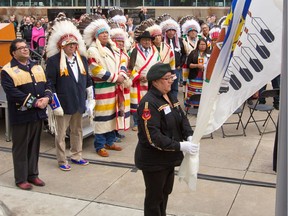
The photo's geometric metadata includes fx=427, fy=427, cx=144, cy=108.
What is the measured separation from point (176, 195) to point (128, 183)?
2.33 ft

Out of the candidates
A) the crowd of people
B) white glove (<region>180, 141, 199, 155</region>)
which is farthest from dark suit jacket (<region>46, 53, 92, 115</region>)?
white glove (<region>180, 141, 199, 155</region>)

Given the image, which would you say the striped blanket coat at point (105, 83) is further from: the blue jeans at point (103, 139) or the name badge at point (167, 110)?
the name badge at point (167, 110)

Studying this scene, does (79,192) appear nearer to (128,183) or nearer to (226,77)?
(128,183)

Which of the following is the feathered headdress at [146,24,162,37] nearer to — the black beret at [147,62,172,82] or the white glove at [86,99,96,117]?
the white glove at [86,99,96,117]

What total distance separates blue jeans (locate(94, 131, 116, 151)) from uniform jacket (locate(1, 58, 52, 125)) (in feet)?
4.92

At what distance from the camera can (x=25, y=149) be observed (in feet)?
17.3

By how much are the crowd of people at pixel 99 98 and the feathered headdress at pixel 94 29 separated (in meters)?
0.01

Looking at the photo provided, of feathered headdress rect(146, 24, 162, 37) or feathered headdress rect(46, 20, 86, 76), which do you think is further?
feathered headdress rect(146, 24, 162, 37)

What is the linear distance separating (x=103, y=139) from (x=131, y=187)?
1434mm

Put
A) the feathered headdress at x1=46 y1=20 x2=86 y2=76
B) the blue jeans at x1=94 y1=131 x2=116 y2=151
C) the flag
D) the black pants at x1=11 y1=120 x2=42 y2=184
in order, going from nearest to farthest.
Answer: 1. the flag
2. the black pants at x1=11 y1=120 x2=42 y2=184
3. the feathered headdress at x1=46 y1=20 x2=86 y2=76
4. the blue jeans at x1=94 y1=131 x2=116 y2=151

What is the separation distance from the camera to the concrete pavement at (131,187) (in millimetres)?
4785

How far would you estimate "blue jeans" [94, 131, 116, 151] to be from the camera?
662cm

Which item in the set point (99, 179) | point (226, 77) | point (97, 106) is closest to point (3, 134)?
point (97, 106)

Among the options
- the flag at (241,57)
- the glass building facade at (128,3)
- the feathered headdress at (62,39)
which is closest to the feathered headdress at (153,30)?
the feathered headdress at (62,39)
